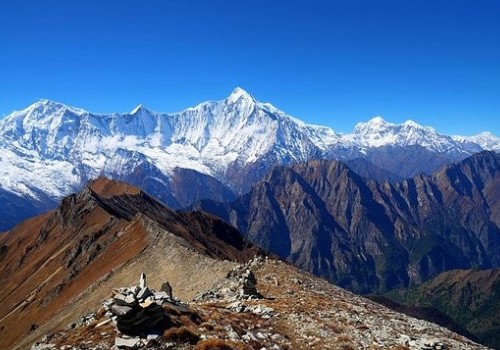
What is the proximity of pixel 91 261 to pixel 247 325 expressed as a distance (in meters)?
98.1

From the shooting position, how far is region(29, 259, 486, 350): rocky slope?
97.2 feet

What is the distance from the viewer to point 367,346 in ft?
123

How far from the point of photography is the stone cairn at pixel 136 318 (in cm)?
2875

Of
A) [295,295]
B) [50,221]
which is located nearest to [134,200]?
[50,221]

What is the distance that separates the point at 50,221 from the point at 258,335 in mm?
180076

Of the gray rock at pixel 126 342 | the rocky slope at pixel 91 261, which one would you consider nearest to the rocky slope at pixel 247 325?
the gray rock at pixel 126 342

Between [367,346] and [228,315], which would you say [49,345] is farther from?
[367,346]

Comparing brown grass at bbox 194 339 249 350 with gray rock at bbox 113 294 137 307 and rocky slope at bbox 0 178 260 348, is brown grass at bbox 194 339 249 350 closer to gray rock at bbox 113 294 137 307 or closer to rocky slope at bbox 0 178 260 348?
gray rock at bbox 113 294 137 307

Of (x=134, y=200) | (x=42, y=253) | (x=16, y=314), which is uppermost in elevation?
(x=134, y=200)

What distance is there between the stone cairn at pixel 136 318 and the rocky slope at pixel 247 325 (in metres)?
0.05

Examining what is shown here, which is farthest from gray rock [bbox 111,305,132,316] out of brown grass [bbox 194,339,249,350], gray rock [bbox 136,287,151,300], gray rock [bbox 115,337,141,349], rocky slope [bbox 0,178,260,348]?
rocky slope [bbox 0,178,260,348]

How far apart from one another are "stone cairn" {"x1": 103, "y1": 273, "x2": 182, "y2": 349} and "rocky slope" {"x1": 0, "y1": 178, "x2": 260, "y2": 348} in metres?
35.8

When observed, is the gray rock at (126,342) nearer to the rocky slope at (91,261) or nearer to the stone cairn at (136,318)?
the stone cairn at (136,318)

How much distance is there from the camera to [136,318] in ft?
97.1
